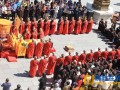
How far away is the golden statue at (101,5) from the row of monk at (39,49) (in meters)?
8.83

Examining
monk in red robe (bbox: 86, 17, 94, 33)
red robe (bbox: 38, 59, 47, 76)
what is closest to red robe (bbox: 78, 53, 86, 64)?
red robe (bbox: 38, 59, 47, 76)

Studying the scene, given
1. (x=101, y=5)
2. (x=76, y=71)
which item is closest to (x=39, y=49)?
(x=76, y=71)

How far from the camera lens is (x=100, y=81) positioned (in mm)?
20172

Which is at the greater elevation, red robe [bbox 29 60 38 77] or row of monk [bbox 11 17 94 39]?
row of monk [bbox 11 17 94 39]

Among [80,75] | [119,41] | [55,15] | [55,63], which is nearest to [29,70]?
[55,63]

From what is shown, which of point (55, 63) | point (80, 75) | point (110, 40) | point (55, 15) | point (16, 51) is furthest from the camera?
point (55, 15)

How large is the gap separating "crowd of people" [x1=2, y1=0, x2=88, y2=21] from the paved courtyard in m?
2.06

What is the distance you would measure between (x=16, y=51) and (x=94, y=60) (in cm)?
455

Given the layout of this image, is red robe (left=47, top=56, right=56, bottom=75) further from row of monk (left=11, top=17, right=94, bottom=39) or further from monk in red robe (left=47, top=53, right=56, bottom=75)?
row of monk (left=11, top=17, right=94, bottom=39)

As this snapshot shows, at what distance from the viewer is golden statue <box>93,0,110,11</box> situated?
31.0 metres

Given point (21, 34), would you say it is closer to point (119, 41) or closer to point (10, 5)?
point (10, 5)

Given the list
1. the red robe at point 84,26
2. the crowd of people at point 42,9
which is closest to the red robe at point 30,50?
the crowd of people at point 42,9

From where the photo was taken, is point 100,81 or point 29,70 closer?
point 100,81

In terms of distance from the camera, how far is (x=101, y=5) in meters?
31.2
